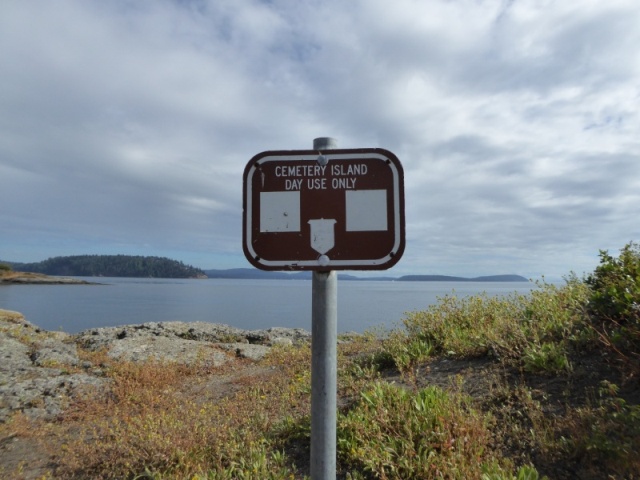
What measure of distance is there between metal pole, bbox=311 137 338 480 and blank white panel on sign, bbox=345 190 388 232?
0.29m

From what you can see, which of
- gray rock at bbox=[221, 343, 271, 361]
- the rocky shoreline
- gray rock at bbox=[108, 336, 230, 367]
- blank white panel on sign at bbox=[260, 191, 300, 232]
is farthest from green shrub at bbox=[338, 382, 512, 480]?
gray rock at bbox=[221, 343, 271, 361]

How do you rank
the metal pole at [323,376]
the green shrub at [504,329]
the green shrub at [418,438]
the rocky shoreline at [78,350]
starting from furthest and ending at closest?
1. the rocky shoreline at [78,350]
2. the green shrub at [504,329]
3. the green shrub at [418,438]
4. the metal pole at [323,376]

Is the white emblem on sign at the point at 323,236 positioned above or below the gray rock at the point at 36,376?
above

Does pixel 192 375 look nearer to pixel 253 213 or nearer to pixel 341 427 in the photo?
pixel 341 427

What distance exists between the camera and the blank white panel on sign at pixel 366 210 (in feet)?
7.32

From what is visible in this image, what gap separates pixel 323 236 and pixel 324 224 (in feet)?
0.22

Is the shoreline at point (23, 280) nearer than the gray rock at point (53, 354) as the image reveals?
No

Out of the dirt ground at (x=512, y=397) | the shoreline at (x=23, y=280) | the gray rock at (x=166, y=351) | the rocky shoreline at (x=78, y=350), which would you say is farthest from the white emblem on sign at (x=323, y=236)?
the shoreline at (x=23, y=280)

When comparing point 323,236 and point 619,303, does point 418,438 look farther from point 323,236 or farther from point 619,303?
point 619,303

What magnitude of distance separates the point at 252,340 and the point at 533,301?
Result: 31.2 ft

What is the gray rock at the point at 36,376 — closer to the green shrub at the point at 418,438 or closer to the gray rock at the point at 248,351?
the gray rock at the point at 248,351

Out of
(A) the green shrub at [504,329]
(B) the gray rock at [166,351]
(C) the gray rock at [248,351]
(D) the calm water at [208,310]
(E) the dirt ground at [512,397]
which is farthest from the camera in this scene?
(D) the calm water at [208,310]

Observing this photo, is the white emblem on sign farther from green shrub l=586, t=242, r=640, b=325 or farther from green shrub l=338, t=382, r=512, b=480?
green shrub l=586, t=242, r=640, b=325

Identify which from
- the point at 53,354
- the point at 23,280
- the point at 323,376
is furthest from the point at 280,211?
the point at 23,280
